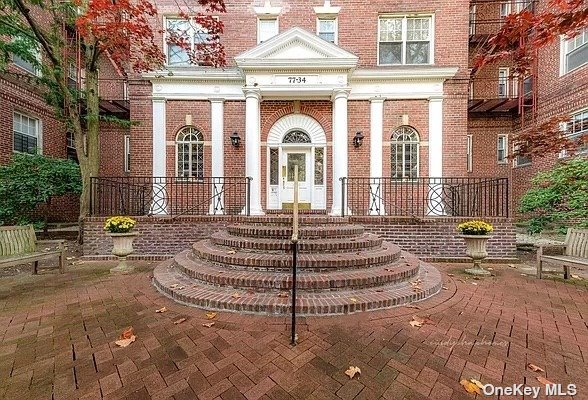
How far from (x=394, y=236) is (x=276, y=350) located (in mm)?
5150

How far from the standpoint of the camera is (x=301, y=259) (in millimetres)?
4355

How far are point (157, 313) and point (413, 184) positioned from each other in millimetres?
8165

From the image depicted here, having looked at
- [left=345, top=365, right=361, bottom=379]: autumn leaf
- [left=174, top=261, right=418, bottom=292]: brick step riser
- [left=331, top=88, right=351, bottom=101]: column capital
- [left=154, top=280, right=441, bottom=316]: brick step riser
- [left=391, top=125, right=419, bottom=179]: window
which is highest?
[left=331, top=88, right=351, bottom=101]: column capital

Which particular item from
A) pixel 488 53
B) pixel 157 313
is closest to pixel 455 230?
pixel 488 53

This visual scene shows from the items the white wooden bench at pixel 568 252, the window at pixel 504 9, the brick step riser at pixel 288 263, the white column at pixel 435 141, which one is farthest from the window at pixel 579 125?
the brick step riser at pixel 288 263

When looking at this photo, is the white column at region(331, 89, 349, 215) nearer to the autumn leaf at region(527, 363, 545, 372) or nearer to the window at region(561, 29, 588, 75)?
the autumn leaf at region(527, 363, 545, 372)

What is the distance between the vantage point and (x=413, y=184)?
8805mm

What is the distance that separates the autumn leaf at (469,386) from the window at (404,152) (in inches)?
301

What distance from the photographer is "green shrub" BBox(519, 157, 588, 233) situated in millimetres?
6762

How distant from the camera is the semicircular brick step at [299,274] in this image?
356 cm

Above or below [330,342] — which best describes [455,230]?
above

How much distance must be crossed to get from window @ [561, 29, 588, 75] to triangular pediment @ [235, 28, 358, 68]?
27.7 feet

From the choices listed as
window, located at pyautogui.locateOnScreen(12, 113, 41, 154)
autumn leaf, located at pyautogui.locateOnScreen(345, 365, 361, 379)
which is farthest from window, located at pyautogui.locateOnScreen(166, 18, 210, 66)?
autumn leaf, located at pyautogui.locateOnScreen(345, 365, 361, 379)

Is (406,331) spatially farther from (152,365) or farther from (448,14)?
(448,14)
